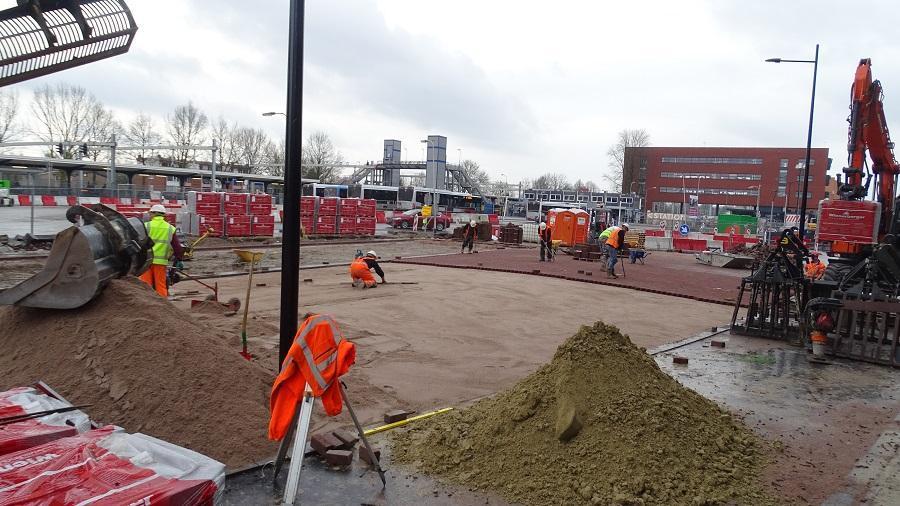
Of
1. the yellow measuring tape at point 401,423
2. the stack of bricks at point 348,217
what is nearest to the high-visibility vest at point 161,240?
the yellow measuring tape at point 401,423

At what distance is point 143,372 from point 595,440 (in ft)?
12.7

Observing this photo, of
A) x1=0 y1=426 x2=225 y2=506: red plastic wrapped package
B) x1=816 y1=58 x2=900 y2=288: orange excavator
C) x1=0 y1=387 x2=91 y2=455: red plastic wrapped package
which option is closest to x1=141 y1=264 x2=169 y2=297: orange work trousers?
x1=0 y1=387 x2=91 y2=455: red plastic wrapped package

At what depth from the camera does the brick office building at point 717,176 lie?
283 feet

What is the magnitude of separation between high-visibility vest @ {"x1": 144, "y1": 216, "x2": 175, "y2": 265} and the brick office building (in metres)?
85.2

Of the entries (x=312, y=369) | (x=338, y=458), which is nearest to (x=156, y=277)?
(x=338, y=458)

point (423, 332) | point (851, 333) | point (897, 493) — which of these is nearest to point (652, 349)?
point (851, 333)

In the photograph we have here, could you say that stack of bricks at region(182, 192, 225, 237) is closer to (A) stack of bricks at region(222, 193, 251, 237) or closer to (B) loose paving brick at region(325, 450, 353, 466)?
(A) stack of bricks at region(222, 193, 251, 237)

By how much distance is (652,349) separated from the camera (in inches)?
381

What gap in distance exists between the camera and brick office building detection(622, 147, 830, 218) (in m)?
86.3

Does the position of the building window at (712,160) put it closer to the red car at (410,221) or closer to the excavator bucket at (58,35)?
the red car at (410,221)

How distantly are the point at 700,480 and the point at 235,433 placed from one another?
3785mm

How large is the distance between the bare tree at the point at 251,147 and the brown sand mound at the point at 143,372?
3298 inches

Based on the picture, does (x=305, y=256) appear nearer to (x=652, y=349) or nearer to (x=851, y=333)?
(x=652, y=349)

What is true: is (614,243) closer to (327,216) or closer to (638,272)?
(638,272)
